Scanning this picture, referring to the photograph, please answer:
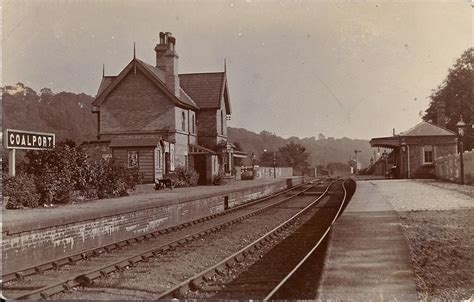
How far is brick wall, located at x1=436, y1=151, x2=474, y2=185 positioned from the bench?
15988 mm

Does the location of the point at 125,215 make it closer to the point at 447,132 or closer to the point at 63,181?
the point at 63,181

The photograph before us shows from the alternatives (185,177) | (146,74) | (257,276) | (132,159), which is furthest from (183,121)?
(257,276)

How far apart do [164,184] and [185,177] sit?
3158mm

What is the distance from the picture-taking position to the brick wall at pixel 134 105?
3256cm

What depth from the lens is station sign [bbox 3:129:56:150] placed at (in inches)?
413

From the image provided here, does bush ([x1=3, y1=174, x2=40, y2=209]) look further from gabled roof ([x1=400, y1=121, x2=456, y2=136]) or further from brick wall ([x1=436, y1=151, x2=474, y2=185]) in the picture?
gabled roof ([x1=400, y1=121, x2=456, y2=136])

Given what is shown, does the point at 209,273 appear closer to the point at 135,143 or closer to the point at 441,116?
the point at 135,143

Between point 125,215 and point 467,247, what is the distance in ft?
27.1

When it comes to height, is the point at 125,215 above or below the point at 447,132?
below

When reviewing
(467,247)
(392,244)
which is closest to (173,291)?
(392,244)

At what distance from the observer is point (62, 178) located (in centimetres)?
1769

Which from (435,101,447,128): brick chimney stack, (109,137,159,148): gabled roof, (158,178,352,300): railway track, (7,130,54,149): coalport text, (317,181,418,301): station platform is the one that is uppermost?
(435,101,447,128): brick chimney stack

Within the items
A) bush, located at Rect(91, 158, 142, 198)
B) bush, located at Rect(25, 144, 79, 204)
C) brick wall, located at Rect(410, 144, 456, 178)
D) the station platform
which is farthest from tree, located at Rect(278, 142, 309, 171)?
the station platform

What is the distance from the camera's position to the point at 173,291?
23.0 feet
